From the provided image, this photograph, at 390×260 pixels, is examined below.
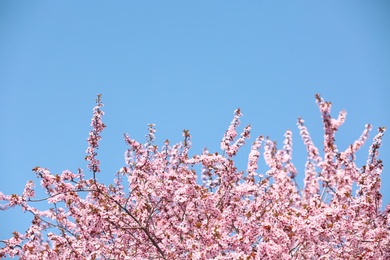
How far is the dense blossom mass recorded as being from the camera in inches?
298

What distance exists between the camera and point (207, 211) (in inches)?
344

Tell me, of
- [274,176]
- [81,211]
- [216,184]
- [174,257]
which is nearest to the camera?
[174,257]

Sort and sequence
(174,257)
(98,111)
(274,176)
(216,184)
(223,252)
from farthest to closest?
(274,176) → (216,184) → (98,111) → (174,257) → (223,252)

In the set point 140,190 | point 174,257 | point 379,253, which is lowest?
point 379,253

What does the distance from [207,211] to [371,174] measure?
4328 millimetres

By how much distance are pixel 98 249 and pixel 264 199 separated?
4.00 meters

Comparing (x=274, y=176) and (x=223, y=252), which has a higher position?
(x=274, y=176)

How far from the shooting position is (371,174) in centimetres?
1026

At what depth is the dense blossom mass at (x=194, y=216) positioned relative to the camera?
7570 mm

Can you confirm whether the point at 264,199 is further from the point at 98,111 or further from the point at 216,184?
the point at 98,111

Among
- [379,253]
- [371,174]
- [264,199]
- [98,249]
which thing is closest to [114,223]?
[98,249]

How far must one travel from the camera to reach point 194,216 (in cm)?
870

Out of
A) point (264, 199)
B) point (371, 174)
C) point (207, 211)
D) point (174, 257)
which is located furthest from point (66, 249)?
point (371, 174)

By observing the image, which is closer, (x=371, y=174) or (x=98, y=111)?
(x=98, y=111)
